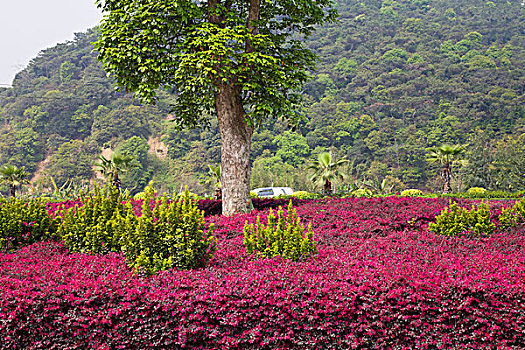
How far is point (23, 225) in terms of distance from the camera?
552 centimetres

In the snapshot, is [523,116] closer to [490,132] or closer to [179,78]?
[490,132]

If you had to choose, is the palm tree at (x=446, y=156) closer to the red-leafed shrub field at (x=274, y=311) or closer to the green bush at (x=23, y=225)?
the red-leafed shrub field at (x=274, y=311)

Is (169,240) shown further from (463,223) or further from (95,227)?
(463,223)

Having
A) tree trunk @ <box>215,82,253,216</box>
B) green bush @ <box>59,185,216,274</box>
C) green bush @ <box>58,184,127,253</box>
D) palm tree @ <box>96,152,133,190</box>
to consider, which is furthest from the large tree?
palm tree @ <box>96,152,133,190</box>

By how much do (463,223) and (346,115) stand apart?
4933 centimetres

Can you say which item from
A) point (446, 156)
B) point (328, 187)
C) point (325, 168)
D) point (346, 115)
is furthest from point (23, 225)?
point (346, 115)

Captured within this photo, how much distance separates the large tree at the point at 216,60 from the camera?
7.59 meters

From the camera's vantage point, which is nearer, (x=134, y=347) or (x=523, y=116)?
(x=134, y=347)

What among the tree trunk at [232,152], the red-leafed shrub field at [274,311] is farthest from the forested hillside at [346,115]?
the red-leafed shrub field at [274,311]

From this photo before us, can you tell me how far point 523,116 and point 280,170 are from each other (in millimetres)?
25548

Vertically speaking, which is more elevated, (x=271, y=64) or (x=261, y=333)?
(x=271, y=64)

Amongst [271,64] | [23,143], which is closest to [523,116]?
[271,64]

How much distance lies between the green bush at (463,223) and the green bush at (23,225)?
201 inches

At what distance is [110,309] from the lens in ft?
11.0
